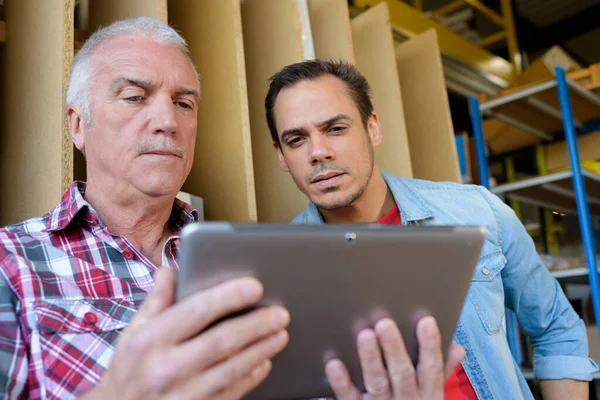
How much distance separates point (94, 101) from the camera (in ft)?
3.51

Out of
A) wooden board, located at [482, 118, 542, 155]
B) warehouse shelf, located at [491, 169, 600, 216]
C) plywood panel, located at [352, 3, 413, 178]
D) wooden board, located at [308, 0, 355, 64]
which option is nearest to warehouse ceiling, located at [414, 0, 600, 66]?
wooden board, located at [482, 118, 542, 155]

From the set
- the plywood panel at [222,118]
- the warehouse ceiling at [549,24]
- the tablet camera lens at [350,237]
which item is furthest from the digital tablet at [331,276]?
the warehouse ceiling at [549,24]

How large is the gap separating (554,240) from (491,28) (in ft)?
11.1

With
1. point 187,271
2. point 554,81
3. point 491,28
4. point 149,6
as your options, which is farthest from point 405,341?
point 491,28

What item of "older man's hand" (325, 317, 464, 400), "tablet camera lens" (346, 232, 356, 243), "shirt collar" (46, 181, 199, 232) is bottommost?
"older man's hand" (325, 317, 464, 400)

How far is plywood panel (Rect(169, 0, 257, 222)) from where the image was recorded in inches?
54.9

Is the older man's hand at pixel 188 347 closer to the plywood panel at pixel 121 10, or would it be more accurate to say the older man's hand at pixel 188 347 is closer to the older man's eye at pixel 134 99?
the older man's eye at pixel 134 99

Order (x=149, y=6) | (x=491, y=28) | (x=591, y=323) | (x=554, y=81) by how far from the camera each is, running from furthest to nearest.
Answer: (x=491, y=28) → (x=591, y=323) → (x=554, y=81) → (x=149, y=6)

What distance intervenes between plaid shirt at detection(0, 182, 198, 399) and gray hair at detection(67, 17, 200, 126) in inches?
8.1

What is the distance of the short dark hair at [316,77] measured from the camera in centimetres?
151

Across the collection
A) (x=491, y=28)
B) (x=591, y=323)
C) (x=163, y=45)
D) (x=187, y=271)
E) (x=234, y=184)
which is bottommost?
(x=591, y=323)

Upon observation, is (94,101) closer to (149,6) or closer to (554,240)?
(149,6)

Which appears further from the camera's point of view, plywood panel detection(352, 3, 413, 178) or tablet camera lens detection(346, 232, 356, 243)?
plywood panel detection(352, 3, 413, 178)

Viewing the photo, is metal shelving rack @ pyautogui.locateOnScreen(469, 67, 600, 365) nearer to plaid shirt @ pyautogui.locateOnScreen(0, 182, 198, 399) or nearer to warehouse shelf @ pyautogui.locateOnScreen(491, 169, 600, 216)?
warehouse shelf @ pyautogui.locateOnScreen(491, 169, 600, 216)
